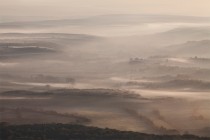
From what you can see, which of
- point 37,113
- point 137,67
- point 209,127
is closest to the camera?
point 209,127

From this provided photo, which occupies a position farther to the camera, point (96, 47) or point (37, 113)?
point (96, 47)

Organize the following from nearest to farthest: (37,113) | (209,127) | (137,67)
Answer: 1. (209,127)
2. (37,113)
3. (137,67)

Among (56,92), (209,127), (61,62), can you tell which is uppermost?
(61,62)

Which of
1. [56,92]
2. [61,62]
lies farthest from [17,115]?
[61,62]

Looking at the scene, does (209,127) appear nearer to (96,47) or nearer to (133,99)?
(133,99)

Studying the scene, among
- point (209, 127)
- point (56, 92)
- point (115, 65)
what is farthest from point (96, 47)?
point (209, 127)

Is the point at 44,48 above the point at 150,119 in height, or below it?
above
